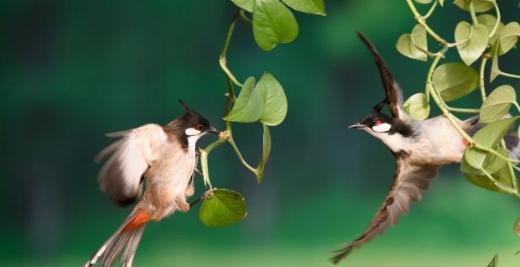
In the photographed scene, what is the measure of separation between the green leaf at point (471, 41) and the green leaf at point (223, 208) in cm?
19

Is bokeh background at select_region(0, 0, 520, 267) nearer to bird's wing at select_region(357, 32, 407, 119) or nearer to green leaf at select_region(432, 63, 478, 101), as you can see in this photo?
bird's wing at select_region(357, 32, 407, 119)

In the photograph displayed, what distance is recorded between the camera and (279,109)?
59cm

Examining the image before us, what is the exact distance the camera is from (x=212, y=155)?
1966 millimetres

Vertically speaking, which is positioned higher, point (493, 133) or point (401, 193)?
point (493, 133)

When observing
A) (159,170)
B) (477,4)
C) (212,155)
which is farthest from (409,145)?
(212,155)

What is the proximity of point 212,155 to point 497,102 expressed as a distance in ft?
4.60

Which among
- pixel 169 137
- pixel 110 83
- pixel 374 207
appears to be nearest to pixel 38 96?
pixel 110 83

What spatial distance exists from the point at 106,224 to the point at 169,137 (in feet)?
3.42

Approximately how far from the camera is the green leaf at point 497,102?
0.59 m

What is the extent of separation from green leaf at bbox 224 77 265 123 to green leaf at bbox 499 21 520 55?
19 centimetres

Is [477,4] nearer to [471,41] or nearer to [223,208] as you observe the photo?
[471,41]

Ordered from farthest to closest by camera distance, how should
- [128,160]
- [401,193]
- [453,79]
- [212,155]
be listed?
1. [212,155]
2. [401,193]
3. [128,160]
4. [453,79]

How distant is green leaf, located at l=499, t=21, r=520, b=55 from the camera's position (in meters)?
0.61

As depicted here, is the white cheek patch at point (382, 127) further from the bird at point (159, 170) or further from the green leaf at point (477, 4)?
the green leaf at point (477, 4)
